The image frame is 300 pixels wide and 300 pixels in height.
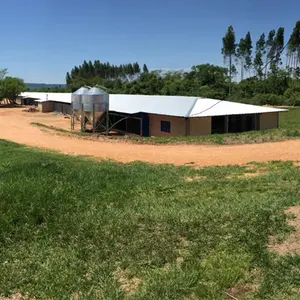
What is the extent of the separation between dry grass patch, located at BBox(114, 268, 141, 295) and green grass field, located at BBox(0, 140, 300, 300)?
0.01 meters

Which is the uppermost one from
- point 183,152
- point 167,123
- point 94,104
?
point 94,104

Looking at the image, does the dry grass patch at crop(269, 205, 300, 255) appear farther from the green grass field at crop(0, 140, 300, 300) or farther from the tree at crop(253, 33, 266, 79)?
the tree at crop(253, 33, 266, 79)

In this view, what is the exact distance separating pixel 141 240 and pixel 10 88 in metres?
78.3

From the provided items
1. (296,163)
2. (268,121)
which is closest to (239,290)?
(296,163)

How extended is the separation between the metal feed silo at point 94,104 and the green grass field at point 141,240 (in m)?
23.6

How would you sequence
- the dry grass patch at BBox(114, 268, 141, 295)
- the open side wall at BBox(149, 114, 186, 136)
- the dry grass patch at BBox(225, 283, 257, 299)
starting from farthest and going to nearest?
the open side wall at BBox(149, 114, 186, 136) < the dry grass patch at BBox(114, 268, 141, 295) < the dry grass patch at BBox(225, 283, 257, 299)

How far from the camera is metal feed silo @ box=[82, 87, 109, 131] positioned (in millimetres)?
32844

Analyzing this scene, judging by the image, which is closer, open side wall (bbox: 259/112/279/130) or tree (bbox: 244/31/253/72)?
open side wall (bbox: 259/112/279/130)

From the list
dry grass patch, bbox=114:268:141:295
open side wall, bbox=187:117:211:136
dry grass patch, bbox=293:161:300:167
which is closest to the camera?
dry grass patch, bbox=114:268:141:295

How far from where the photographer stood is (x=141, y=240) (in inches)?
223

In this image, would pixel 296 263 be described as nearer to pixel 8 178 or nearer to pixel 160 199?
pixel 160 199

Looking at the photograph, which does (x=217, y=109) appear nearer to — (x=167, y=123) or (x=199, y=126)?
(x=199, y=126)

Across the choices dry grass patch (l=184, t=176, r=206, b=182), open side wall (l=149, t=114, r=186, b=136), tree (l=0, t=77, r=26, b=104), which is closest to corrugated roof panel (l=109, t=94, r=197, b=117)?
open side wall (l=149, t=114, r=186, b=136)

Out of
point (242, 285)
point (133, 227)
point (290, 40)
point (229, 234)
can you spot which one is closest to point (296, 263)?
point (242, 285)
